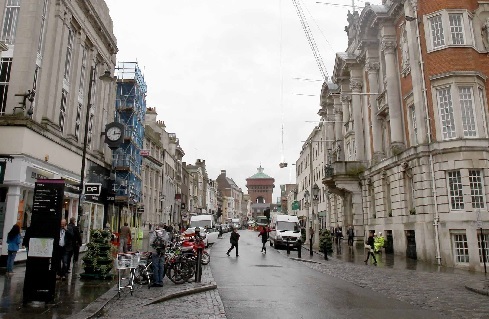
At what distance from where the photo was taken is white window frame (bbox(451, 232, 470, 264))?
2045 cm

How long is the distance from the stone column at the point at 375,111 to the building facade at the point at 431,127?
8 centimetres

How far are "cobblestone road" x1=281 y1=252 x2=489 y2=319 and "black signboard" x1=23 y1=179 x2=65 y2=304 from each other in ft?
30.0

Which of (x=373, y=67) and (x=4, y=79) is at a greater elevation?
(x=373, y=67)

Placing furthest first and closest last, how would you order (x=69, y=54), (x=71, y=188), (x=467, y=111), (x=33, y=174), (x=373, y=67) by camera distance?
(x=373, y=67), (x=69, y=54), (x=71, y=188), (x=467, y=111), (x=33, y=174)

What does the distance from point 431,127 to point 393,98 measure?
5266mm

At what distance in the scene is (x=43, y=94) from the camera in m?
20.9

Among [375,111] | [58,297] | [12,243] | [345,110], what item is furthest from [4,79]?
[345,110]

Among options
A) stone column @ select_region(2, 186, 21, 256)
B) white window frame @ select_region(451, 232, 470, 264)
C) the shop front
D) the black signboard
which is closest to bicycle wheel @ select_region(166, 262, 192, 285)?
the black signboard

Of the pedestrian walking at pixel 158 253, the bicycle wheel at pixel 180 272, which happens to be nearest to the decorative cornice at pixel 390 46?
the bicycle wheel at pixel 180 272

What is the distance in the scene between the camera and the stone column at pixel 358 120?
35781 millimetres

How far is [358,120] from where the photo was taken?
36500 millimetres

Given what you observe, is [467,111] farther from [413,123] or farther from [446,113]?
[413,123]

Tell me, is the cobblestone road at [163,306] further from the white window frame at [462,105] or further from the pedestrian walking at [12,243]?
the white window frame at [462,105]

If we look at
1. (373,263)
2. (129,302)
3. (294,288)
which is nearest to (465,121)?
(373,263)
